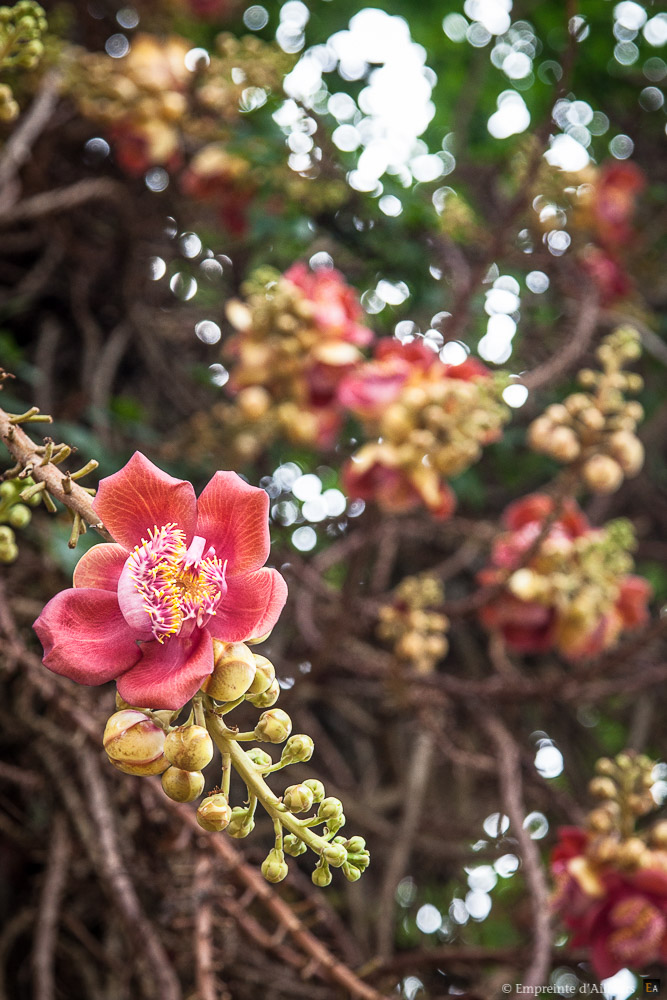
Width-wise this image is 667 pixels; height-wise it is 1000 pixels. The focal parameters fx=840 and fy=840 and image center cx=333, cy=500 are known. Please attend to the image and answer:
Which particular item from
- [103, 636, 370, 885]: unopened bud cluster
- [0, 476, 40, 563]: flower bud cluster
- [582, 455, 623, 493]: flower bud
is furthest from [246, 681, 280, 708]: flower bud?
[582, 455, 623, 493]: flower bud

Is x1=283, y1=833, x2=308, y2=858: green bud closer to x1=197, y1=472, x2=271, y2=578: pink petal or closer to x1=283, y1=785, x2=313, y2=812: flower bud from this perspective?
x1=283, y1=785, x2=313, y2=812: flower bud

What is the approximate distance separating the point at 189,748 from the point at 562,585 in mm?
752

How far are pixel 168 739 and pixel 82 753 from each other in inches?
Result: 19.1

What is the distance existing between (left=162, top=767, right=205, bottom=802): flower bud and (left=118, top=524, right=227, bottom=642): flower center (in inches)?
2.6

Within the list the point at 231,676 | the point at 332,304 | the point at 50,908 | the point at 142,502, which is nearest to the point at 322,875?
the point at 231,676

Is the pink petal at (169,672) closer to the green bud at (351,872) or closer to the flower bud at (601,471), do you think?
the green bud at (351,872)

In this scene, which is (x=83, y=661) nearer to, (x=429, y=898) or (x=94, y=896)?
(x=94, y=896)

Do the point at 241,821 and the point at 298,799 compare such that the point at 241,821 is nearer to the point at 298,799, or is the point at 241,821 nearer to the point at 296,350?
the point at 298,799

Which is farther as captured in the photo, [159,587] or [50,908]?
[50,908]

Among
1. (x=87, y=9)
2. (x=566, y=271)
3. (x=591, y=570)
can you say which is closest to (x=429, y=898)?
(x=591, y=570)

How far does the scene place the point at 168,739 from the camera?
394mm

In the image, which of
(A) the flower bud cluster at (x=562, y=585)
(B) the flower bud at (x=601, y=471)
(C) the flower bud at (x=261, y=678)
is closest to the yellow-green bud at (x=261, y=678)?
(C) the flower bud at (x=261, y=678)

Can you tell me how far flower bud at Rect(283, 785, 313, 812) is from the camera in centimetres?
41

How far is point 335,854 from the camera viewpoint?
15.2 inches
